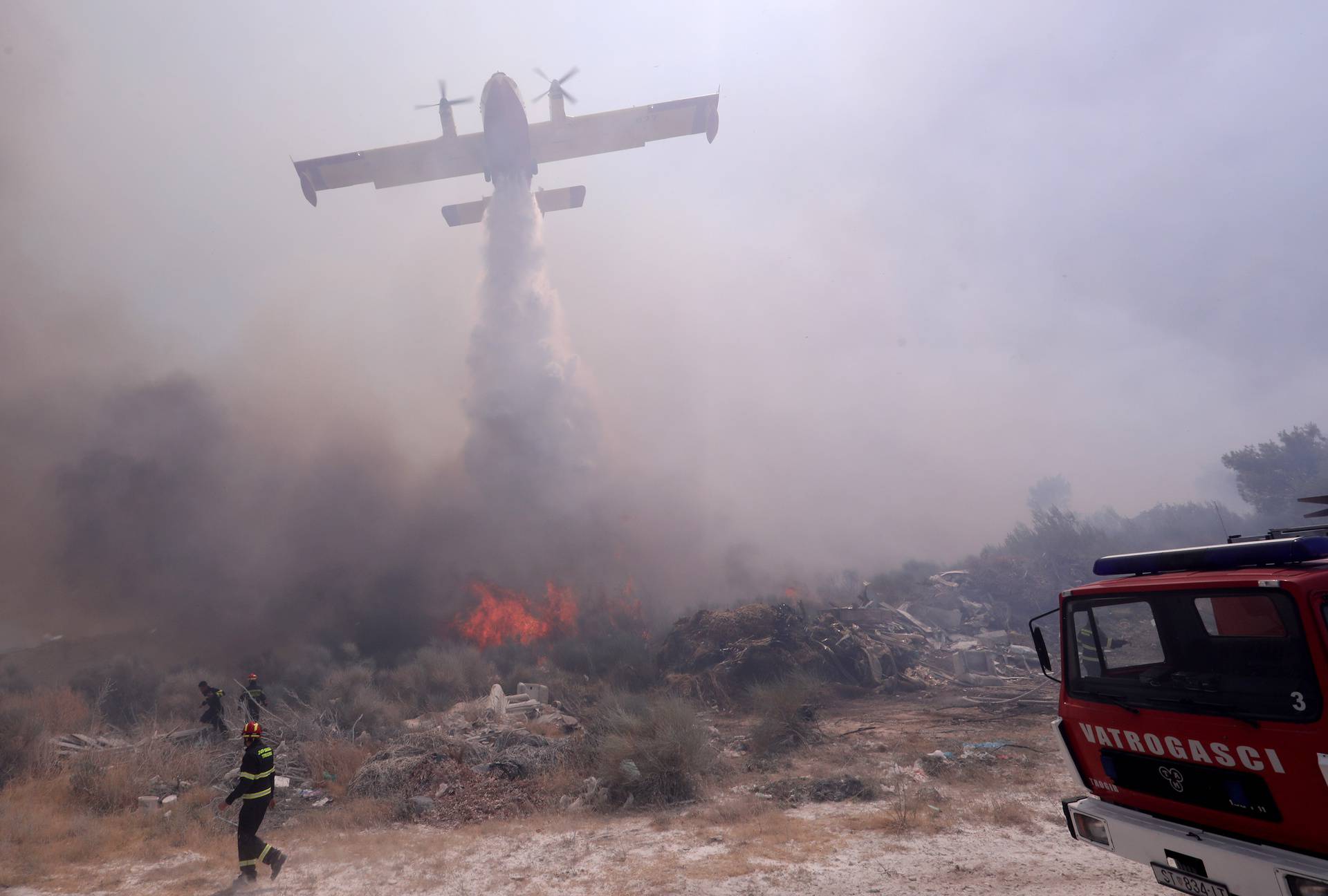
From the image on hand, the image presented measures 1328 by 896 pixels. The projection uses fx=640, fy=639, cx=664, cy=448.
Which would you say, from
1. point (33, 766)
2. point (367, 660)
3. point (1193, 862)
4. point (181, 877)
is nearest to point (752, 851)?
point (1193, 862)

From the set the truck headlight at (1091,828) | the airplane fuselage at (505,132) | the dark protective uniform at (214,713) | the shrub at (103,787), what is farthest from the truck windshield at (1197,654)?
the airplane fuselage at (505,132)

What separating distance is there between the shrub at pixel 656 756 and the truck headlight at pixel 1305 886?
23.8ft

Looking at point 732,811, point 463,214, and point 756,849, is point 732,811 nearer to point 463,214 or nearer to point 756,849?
point 756,849

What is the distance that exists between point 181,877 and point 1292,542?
11.4m

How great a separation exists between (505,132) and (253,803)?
79.2 feet

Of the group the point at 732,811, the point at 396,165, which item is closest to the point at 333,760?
the point at 732,811


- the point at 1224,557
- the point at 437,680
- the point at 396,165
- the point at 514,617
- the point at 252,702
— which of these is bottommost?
the point at 437,680

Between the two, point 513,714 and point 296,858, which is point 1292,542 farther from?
point 513,714

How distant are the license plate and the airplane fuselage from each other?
88.5 ft

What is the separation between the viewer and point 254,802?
727 centimetres

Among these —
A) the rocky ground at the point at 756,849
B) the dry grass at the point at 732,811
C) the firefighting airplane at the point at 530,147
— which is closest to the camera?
the rocky ground at the point at 756,849

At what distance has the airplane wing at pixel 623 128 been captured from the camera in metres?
28.1

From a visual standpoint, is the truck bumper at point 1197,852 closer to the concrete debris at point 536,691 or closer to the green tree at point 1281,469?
the concrete debris at point 536,691

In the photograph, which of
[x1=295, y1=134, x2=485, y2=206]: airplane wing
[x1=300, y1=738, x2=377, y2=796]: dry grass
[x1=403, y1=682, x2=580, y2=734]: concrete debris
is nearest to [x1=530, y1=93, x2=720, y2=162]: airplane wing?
[x1=295, y1=134, x2=485, y2=206]: airplane wing
